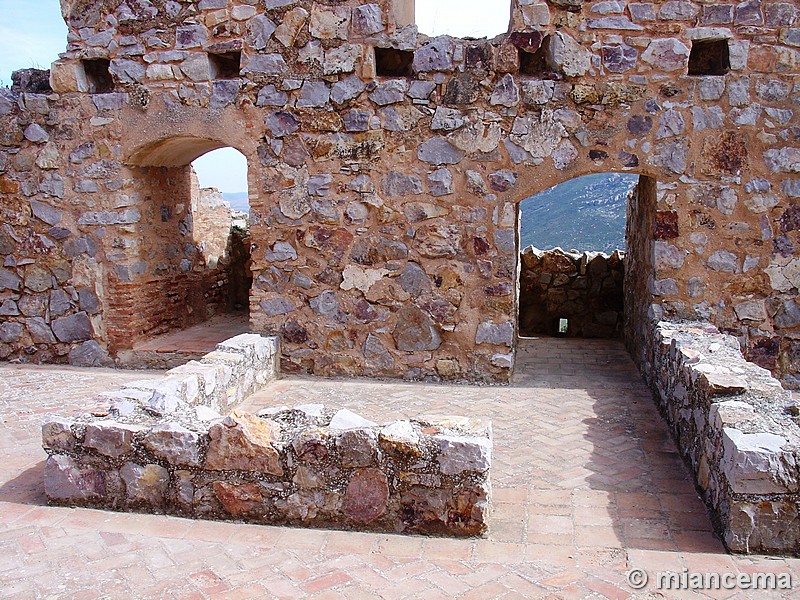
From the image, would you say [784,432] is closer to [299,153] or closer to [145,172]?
[299,153]

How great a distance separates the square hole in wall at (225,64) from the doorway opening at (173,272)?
26.8 inches

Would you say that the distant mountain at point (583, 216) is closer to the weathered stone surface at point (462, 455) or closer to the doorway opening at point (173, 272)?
the doorway opening at point (173, 272)

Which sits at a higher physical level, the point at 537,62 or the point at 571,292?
the point at 537,62

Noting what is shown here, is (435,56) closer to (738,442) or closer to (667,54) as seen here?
(667,54)

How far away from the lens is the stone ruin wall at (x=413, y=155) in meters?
5.92

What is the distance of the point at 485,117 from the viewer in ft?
20.0

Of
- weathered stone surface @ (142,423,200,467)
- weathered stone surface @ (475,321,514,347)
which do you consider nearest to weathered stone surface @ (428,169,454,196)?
weathered stone surface @ (475,321,514,347)

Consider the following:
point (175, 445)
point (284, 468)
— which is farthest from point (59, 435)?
point (284, 468)

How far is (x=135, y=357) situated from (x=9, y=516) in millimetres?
3458

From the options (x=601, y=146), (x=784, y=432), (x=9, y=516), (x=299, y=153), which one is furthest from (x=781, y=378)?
(x=9, y=516)

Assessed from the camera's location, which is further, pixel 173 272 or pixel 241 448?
pixel 173 272

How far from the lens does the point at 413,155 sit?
625cm

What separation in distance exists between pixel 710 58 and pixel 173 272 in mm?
5681

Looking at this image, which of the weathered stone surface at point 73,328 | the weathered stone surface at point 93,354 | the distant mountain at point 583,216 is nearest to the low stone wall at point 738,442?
the weathered stone surface at point 93,354
